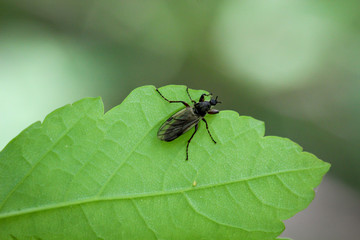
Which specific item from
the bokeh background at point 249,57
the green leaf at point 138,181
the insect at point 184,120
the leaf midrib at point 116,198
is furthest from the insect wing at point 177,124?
the bokeh background at point 249,57

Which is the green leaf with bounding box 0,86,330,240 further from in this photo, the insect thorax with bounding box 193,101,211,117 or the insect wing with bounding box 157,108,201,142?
the insect thorax with bounding box 193,101,211,117

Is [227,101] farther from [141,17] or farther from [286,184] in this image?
[286,184]

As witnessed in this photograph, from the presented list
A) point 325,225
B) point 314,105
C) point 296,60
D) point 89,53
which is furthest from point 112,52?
point 325,225

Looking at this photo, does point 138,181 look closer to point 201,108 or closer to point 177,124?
point 177,124

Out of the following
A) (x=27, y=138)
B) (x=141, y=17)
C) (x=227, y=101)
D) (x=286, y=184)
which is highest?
(x=141, y=17)

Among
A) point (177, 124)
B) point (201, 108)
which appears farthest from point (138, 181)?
point (201, 108)
